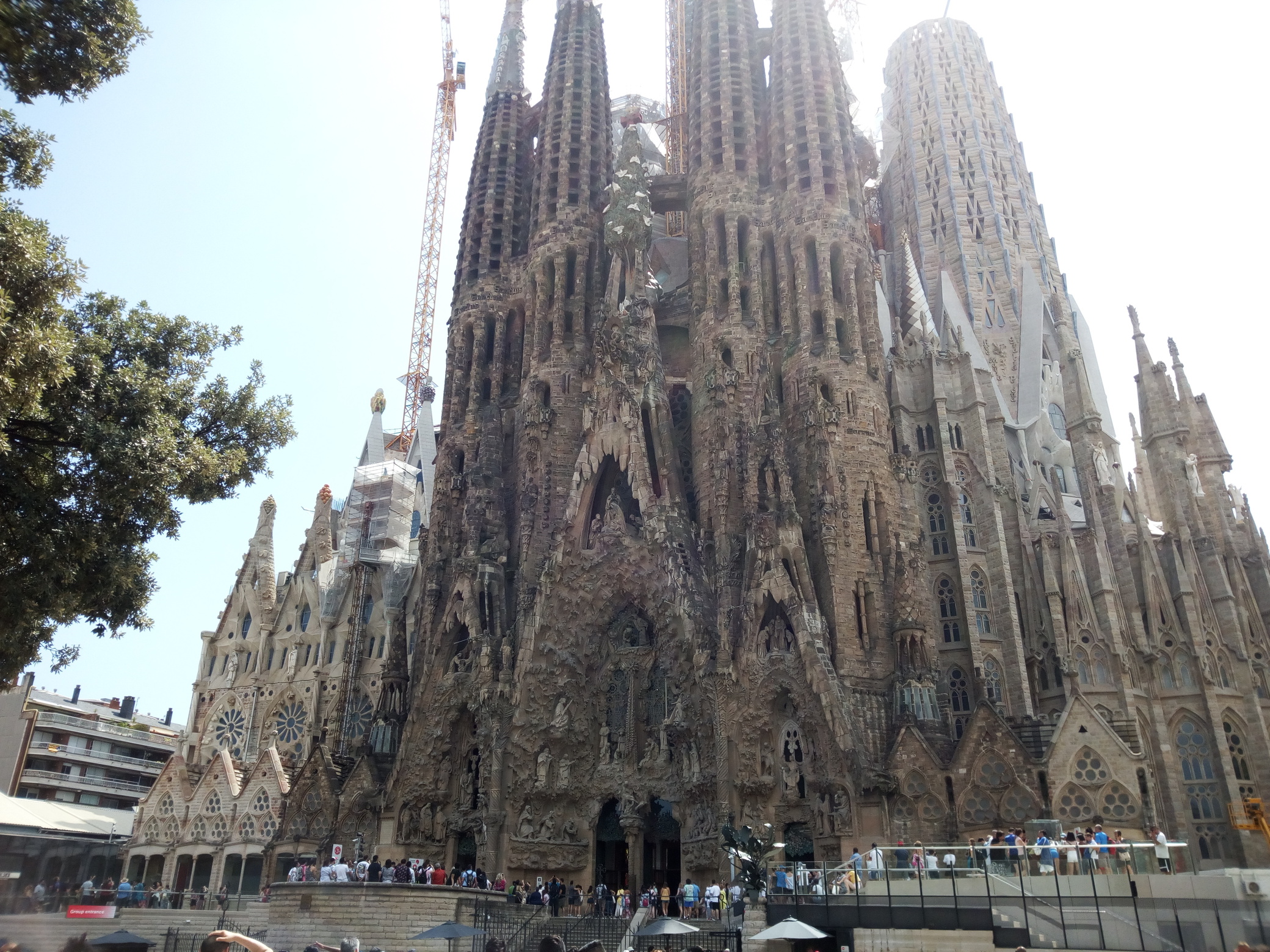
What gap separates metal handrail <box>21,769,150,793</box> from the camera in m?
52.8

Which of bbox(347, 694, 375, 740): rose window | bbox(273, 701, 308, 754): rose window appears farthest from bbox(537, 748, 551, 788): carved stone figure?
bbox(273, 701, 308, 754): rose window

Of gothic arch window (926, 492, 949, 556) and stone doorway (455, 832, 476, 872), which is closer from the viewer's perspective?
stone doorway (455, 832, 476, 872)

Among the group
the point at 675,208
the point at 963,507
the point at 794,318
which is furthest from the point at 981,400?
the point at 675,208

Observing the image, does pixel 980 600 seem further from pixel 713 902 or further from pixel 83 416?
pixel 83 416

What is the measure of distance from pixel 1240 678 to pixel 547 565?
22.9 m

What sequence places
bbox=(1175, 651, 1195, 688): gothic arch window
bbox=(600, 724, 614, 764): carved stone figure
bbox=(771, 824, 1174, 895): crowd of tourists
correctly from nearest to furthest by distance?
bbox=(771, 824, 1174, 895): crowd of tourists, bbox=(1175, 651, 1195, 688): gothic arch window, bbox=(600, 724, 614, 764): carved stone figure

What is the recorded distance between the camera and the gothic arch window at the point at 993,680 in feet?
107

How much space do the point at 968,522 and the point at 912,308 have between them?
10.2m

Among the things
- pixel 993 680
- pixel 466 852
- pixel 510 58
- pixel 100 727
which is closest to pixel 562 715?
pixel 466 852

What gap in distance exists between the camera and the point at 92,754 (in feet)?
184

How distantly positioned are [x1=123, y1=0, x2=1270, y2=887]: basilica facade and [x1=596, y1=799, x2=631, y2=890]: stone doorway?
3.4 inches

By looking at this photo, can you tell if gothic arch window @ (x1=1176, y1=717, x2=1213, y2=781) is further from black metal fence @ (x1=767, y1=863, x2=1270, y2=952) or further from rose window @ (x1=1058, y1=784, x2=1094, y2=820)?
black metal fence @ (x1=767, y1=863, x2=1270, y2=952)

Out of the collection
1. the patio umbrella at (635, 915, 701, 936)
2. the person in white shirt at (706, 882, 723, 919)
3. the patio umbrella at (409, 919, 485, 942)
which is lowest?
the patio umbrella at (409, 919, 485, 942)

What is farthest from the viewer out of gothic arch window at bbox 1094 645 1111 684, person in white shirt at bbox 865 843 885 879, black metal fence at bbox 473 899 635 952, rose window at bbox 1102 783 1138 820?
gothic arch window at bbox 1094 645 1111 684
